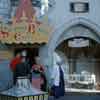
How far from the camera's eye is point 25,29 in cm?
1504

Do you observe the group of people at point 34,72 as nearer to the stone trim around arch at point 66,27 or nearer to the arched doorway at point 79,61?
the stone trim around arch at point 66,27

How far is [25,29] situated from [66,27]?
1.83 meters

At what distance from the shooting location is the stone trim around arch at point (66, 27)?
16.1m

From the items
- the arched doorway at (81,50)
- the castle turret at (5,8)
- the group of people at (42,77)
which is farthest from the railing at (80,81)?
the castle turret at (5,8)

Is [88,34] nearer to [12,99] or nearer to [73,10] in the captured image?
[73,10]

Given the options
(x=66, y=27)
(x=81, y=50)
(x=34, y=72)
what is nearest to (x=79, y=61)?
(x=81, y=50)

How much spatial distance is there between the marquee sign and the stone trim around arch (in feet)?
2.57

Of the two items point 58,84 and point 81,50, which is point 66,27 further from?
point 58,84

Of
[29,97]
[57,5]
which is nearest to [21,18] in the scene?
[57,5]

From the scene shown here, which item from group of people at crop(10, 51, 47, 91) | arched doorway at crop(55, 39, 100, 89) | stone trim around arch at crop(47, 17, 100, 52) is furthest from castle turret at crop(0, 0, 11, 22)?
arched doorway at crop(55, 39, 100, 89)

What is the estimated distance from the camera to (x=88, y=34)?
54.0ft

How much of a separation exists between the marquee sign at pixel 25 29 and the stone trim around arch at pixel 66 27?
0.78 meters

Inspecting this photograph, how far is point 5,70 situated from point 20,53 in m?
0.82

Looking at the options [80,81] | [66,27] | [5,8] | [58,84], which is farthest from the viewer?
[80,81]
